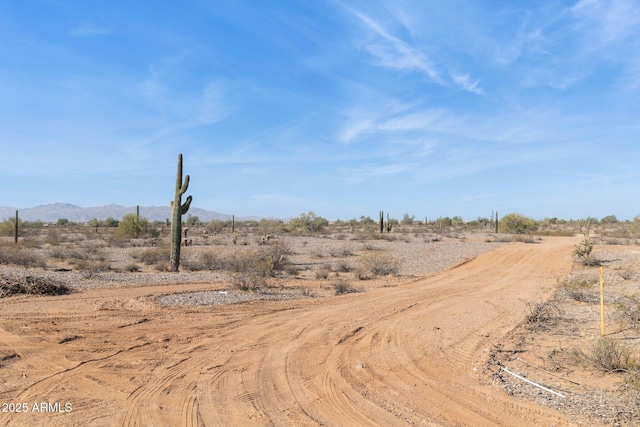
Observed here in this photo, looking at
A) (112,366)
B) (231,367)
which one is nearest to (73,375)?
(112,366)

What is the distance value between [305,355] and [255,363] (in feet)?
3.32

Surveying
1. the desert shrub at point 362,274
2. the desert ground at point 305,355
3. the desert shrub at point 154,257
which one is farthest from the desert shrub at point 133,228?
the desert shrub at point 362,274

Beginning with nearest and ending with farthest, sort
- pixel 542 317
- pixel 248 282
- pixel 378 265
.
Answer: pixel 542 317 < pixel 248 282 < pixel 378 265

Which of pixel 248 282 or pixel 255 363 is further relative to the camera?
pixel 248 282

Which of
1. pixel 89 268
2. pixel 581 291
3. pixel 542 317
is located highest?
pixel 89 268

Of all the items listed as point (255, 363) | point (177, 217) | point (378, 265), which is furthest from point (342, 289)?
point (177, 217)

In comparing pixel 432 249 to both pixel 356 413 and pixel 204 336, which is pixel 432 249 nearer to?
pixel 204 336

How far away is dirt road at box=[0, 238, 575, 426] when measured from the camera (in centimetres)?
572

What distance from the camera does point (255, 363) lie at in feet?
25.4

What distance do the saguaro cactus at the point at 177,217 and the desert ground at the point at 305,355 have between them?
3.42 meters

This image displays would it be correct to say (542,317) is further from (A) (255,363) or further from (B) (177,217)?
(B) (177,217)

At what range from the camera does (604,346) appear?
757cm

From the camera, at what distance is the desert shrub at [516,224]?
193 feet

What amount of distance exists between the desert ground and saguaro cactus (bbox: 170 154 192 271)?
342 cm
